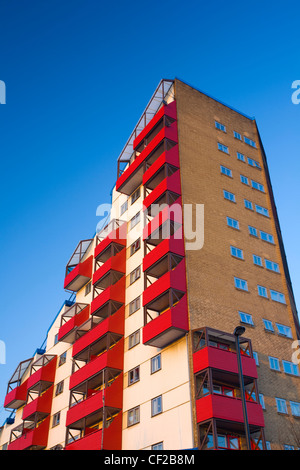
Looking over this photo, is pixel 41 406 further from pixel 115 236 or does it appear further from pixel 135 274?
pixel 115 236

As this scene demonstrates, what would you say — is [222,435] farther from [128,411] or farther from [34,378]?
[34,378]

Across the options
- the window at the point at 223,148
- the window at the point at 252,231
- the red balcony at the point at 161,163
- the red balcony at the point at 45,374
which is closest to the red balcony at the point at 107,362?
the red balcony at the point at 45,374

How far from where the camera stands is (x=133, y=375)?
45.0 meters

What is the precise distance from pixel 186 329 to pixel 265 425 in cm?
957

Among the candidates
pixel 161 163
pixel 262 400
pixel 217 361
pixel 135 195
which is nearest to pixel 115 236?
pixel 135 195

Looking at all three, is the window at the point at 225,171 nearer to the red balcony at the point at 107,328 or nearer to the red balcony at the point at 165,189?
the red balcony at the point at 165,189

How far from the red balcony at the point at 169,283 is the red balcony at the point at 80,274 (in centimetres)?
1954

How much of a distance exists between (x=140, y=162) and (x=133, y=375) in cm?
2311

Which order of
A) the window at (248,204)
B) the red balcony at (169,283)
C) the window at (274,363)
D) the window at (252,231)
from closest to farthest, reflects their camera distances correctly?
the red balcony at (169,283) → the window at (274,363) → the window at (252,231) → the window at (248,204)

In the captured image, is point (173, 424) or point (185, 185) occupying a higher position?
point (185, 185)

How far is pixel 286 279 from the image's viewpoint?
53.8 meters

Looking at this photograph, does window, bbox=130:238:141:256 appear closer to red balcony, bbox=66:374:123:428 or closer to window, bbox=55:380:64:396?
red balcony, bbox=66:374:123:428

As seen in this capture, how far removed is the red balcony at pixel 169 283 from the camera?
4234 centimetres

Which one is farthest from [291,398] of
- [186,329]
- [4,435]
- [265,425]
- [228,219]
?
[4,435]
